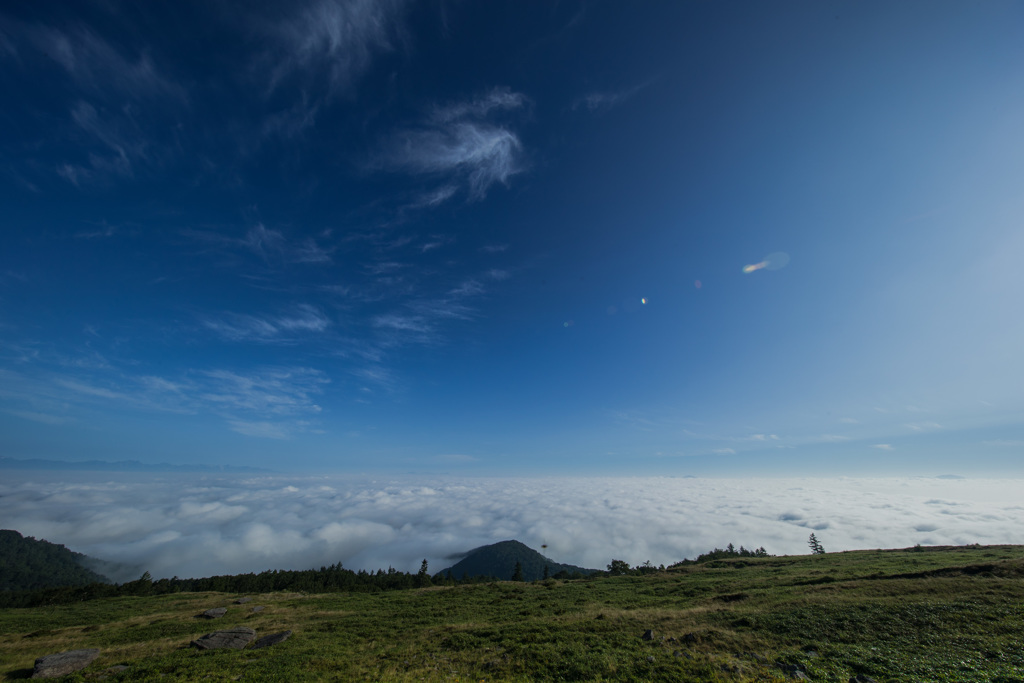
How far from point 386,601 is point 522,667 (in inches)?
1378

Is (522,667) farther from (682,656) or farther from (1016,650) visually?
(1016,650)

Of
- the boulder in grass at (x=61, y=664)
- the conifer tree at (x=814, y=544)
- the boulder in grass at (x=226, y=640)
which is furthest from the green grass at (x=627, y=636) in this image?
the conifer tree at (x=814, y=544)

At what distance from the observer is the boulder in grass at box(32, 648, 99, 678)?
20406 millimetres

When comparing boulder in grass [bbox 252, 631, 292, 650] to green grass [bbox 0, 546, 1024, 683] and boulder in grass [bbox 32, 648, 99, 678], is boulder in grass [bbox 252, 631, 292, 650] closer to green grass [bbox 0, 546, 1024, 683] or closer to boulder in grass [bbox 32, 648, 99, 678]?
green grass [bbox 0, 546, 1024, 683]

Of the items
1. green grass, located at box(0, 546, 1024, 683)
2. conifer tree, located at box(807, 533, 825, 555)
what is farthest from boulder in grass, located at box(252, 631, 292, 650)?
conifer tree, located at box(807, 533, 825, 555)

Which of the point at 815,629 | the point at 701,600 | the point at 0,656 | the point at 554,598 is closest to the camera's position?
the point at 815,629

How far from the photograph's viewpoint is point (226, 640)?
2666cm

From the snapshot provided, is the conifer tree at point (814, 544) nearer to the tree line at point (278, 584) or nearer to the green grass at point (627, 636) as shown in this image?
the tree line at point (278, 584)

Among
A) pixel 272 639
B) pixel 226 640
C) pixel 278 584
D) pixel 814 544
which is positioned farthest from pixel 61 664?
pixel 814 544

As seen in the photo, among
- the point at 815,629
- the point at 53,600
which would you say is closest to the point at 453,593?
the point at 815,629

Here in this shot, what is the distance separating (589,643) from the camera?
22.4 metres

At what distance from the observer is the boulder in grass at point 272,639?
2670cm

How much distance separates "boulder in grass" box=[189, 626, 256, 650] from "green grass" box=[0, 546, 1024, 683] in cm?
108

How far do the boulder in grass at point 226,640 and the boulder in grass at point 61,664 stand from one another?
19.2ft
